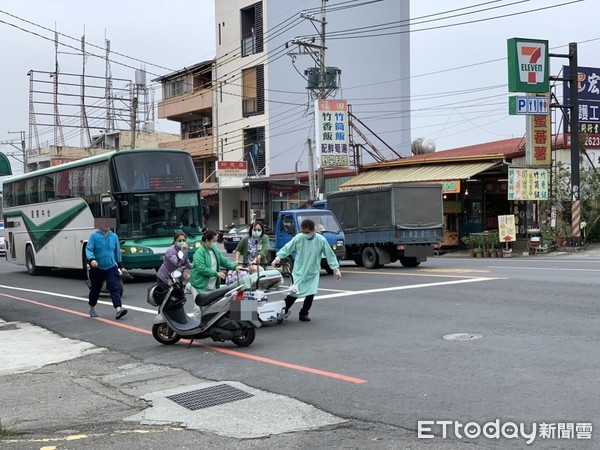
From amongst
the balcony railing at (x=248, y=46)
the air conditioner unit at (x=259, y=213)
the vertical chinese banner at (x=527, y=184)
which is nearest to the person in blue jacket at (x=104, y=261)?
the vertical chinese banner at (x=527, y=184)

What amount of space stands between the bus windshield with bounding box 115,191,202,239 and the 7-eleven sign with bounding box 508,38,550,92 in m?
14.2

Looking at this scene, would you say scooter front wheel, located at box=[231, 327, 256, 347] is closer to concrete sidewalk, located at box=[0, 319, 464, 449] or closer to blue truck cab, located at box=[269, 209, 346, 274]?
concrete sidewalk, located at box=[0, 319, 464, 449]

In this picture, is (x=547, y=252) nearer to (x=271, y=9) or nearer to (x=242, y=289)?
(x=242, y=289)

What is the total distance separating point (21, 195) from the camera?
26.6 m

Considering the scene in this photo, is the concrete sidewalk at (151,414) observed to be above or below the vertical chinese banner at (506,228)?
below

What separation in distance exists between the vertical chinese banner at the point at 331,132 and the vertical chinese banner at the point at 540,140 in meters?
8.75

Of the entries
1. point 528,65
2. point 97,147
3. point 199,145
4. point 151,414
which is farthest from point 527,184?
point 97,147

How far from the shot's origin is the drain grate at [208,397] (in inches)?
268

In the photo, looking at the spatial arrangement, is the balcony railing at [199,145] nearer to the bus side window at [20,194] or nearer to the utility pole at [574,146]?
the bus side window at [20,194]

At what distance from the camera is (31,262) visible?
26250 mm

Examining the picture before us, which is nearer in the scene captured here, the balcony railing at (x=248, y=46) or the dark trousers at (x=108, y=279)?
the dark trousers at (x=108, y=279)

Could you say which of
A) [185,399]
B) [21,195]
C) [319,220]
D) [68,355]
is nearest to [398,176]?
[319,220]

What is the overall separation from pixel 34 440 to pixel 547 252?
25.8 meters

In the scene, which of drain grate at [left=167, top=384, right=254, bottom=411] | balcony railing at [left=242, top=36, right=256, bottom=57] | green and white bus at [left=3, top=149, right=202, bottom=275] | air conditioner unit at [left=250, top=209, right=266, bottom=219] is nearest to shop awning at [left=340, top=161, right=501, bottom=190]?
air conditioner unit at [left=250, top=209, right=266, bottom=219]
